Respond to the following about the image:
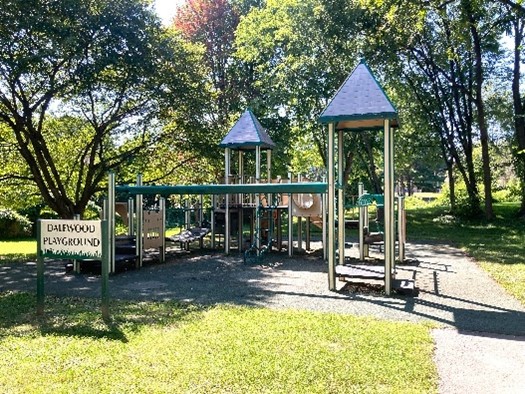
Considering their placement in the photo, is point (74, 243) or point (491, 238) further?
point (491, 238)

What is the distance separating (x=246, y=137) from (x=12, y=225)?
54.7 feet

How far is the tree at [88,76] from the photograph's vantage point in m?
12.9

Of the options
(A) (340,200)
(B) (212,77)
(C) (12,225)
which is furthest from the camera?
(B) (212,77)

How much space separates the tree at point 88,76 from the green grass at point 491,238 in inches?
420

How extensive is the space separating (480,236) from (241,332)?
15.3 m

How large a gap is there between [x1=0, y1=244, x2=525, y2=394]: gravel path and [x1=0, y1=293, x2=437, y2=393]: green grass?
0.38 meters

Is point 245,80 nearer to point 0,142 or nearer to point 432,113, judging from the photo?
point 432,113

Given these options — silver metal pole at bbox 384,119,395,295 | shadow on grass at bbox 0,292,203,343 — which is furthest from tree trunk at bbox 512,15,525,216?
shadow on grass at bbox 0,292,203,343

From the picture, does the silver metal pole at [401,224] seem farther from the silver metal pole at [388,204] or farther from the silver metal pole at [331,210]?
the silver metal pole at [331,210]

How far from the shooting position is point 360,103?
789 centimetres

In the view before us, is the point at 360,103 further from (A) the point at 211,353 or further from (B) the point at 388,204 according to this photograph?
(A) the point at 211,353

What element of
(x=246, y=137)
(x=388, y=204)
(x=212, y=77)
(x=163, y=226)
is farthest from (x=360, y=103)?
(x=212, y=77)

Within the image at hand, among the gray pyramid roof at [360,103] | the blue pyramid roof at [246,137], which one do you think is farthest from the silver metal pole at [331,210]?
the blue pyramid roof at [246,137]

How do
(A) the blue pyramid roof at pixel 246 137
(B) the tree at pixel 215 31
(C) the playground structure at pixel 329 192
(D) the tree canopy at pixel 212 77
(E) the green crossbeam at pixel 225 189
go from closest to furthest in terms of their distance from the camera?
1. (C) the playground structure at pixel 329 192
2. (E) the green crossbeam at pixel 225 189
3. (D) the tree canopy at pixel 212 77
4. (A) the blue pyramid roof at pixel 246 137
5. (B) the tree at pixel 215 31
